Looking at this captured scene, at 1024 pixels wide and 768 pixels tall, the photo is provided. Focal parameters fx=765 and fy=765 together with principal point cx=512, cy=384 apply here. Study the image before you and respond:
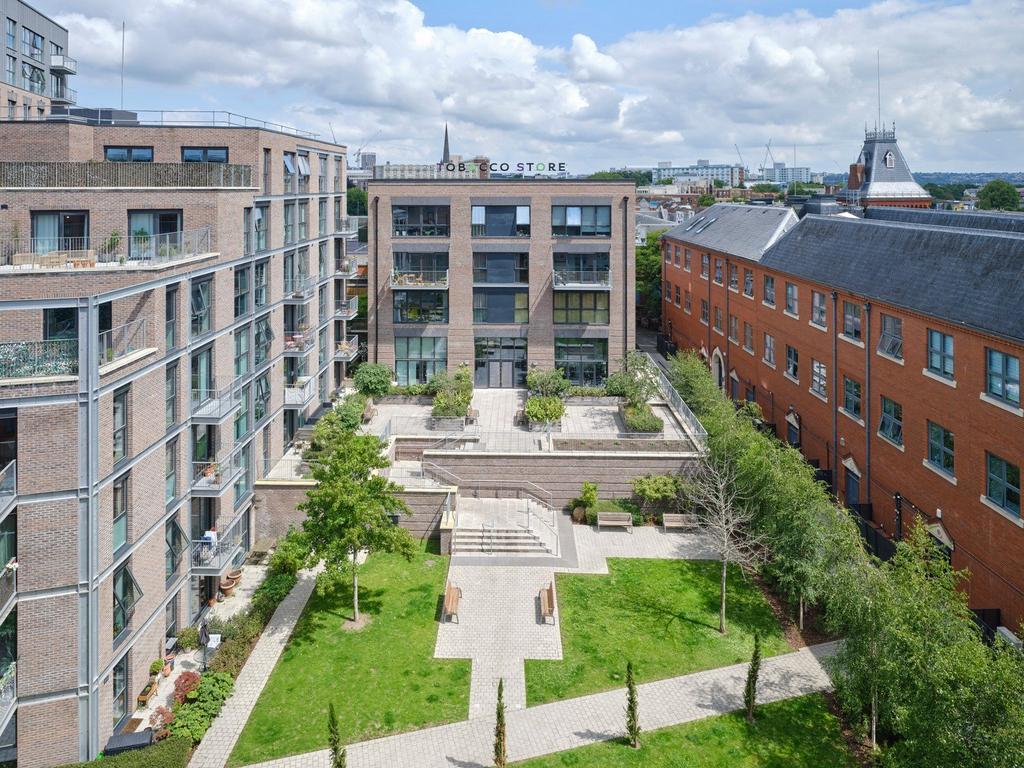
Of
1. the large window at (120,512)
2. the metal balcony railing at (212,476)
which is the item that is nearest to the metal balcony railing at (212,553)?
the metal balcony railing at (212,476)

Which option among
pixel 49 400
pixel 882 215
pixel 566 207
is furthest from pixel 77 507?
pixel 882 215

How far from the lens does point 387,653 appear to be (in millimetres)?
21438

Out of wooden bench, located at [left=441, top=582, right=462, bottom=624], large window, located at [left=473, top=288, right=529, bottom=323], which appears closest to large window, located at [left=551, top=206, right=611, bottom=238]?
large window, located at [left=473, top=288, right=529, bottom=323]

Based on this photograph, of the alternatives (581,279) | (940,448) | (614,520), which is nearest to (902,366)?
(940,448)

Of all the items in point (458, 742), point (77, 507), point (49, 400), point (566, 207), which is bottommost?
point (458, 742)

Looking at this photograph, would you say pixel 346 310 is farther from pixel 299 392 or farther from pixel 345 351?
pixel 299 392

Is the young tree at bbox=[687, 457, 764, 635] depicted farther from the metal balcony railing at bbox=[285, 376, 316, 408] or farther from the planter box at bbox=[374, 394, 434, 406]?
the metal balcony railing at bbox=[285, 376, 316, 408]

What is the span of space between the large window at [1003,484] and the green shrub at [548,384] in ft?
72.8

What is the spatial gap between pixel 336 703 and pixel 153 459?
787 centimetres

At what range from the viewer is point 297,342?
111 feet

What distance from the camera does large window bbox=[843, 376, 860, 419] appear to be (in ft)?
98.6

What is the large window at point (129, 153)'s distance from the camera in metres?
30.8

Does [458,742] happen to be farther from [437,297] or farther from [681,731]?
[437,297]

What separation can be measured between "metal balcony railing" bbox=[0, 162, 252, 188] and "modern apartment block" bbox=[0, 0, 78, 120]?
2957 cm
